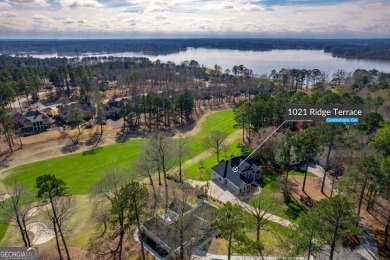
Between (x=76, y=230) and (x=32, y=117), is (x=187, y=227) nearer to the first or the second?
(x=76, y=230)

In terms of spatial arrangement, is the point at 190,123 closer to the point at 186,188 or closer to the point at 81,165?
the point at 81,165

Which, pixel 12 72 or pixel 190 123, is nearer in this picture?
pixel 190 123

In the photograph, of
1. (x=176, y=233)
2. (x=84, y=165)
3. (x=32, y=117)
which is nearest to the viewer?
(x=176, y=233)

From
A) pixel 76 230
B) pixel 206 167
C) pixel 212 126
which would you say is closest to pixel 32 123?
pixel 212 126

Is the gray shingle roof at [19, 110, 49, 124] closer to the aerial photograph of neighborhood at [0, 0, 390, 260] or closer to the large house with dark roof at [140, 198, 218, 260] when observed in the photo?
the aerial photograph of neighborhood at [0, 0, 390, 260]

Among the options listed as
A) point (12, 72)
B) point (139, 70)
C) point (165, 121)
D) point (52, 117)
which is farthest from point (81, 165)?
point (139, 70)

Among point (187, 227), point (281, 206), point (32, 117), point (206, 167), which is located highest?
point (187, 227)
